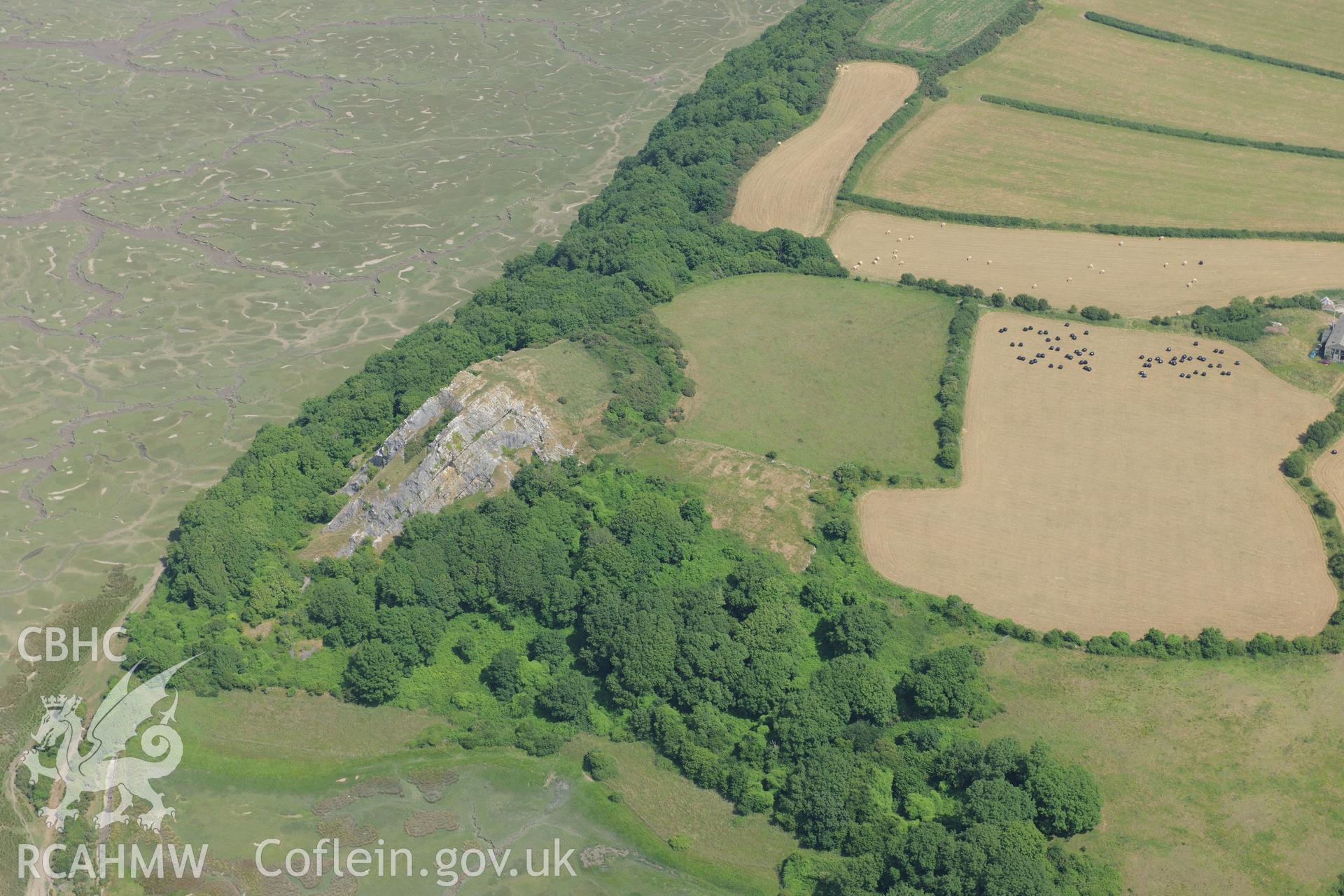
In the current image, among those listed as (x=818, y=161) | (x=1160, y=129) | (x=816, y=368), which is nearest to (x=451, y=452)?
(x=816, y=368)

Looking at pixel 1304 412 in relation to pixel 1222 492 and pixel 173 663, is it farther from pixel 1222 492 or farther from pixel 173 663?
pixel 173 663

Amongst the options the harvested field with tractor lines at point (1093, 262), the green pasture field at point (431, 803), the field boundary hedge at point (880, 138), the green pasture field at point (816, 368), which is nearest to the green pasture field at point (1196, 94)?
the field boundary hedge at point (880, 138)

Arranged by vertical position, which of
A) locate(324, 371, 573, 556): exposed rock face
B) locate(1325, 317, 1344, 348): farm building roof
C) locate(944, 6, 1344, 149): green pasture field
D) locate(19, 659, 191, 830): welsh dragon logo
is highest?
locate(944, 6, 1344, 149): green pasture field

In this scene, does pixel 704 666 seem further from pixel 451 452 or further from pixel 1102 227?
pixel 1102 227

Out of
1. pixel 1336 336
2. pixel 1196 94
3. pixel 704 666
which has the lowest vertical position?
pixel 704 666

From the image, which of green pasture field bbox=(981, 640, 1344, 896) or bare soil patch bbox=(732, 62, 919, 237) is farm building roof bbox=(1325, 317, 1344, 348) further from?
bare soil patch bbox=(732, 62, 919, 237)

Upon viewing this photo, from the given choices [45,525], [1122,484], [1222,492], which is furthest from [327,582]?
[1222,492]

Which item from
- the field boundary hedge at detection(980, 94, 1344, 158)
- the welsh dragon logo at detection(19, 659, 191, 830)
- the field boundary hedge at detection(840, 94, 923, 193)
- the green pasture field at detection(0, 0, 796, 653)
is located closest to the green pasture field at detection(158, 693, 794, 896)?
the welsh dragon logo at detection(19, 659, 191, 830)
